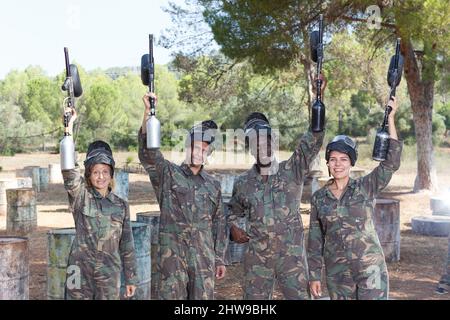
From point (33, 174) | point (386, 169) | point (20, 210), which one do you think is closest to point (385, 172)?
point (386, 169)

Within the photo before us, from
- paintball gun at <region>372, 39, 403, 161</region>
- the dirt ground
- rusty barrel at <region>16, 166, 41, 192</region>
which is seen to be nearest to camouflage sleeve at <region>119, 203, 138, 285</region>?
paintball gun at <region>372, 39, 403, 161</region>

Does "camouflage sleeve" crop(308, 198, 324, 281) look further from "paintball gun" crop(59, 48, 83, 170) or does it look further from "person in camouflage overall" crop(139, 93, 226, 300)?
"paintball gun" crop(59, 48, 83, 170)

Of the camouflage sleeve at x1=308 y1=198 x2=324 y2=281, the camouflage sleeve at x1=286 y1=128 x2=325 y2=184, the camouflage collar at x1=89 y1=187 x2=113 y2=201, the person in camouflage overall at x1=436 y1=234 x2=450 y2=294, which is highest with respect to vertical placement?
the camouflage sleeve at x1=286 y1=128 x2=325 y2=184

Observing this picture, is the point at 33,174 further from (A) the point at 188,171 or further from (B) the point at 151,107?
(B) the point at 151,107

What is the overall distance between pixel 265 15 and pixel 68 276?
1074 cm

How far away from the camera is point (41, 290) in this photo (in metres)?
6.64

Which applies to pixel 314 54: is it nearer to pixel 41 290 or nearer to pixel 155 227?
pixel 155 227

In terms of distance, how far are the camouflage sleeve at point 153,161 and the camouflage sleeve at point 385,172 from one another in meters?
1.31

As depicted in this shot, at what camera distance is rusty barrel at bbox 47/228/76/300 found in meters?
5.16

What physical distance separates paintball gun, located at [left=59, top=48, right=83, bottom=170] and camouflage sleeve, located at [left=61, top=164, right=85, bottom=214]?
50 millimetres

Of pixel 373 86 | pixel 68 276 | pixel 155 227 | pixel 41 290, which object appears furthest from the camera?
pixel 373 86

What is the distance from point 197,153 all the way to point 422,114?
38.3 feet

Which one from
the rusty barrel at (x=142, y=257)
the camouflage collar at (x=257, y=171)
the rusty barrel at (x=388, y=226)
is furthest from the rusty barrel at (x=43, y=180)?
the camouflage collar at (x=257, y=171)
